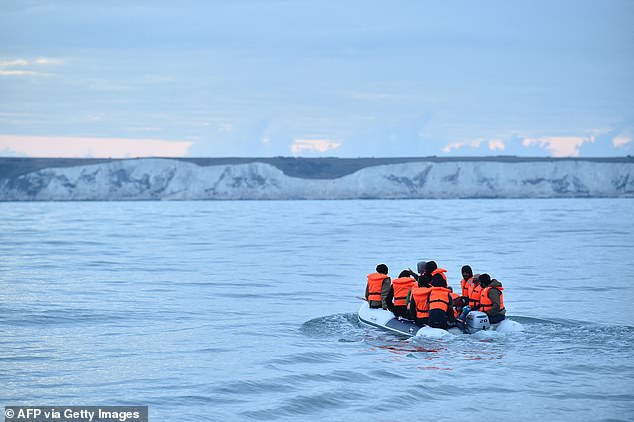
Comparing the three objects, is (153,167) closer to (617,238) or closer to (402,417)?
(617,238)

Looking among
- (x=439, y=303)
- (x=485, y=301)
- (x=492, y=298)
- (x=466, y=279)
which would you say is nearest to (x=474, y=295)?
(x=485, y=301)

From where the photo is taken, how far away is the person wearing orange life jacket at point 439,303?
19756 mm

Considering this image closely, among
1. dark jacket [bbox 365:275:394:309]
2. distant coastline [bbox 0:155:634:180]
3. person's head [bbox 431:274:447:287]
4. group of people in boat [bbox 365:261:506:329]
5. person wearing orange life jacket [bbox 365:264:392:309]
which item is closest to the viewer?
person's head [bbox 431:274:447:287]

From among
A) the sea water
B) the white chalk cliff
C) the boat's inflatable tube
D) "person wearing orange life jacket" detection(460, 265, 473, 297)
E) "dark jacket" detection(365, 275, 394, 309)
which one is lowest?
the sea water

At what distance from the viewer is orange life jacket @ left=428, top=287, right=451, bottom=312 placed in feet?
64.8

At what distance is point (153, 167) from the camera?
13550 centimetres

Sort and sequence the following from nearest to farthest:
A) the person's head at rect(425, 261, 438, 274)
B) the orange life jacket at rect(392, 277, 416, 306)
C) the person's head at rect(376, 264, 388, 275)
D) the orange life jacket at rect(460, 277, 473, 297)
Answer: the person's head at rect(425, 261, 438, 274)
the orange life jacket at rect(392, 277, 416, 306)
the orange life jacket at rect(460, 277, 473, 297)
the person's head at rect(376, 264, 388, 275)

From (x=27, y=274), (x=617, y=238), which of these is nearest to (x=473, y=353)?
(x=27, y=274)

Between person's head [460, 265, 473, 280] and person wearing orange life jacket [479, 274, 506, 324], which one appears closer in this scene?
person wearing orange life jacket [479, 274, 506, 324]

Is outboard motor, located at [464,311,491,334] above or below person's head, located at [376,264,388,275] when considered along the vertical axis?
below

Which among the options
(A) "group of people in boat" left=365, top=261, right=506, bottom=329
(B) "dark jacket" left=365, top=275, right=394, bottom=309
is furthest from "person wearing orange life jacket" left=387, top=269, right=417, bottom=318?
(B) "dark jacket" left=365, top=275, right=394, bottom=309

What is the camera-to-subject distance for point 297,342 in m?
20.9

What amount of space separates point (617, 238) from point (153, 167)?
301 ft

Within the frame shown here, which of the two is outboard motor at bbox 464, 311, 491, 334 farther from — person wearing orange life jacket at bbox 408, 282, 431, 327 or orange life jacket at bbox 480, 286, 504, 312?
person wearing orange life jacket at bbox 408, 282, 431, 327
